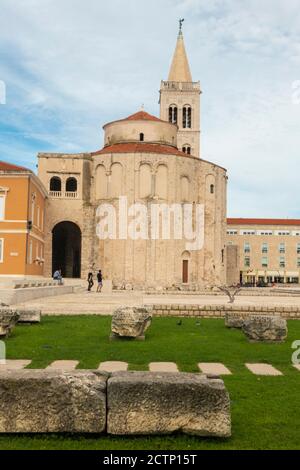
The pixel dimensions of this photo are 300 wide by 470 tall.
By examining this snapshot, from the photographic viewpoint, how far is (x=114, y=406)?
17.7ft

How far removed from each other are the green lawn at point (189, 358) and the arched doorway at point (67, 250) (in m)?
42.8

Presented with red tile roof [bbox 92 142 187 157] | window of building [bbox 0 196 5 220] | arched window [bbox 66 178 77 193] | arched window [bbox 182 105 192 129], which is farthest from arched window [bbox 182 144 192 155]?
window of building [bbox 0 196 5 220]

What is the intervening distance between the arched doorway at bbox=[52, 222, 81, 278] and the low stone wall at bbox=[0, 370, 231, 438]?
54.8 m

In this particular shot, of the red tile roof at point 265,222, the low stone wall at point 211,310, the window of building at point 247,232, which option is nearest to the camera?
the low stone wall at point 211,310

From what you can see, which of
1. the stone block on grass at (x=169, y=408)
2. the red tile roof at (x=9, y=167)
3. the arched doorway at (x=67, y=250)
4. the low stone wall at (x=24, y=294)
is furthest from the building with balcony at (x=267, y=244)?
the stone block on grass at (x=169, y=408)

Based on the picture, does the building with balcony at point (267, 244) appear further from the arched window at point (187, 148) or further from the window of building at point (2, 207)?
the window of building at point (2, 207)

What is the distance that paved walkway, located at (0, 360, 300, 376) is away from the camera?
337 inches

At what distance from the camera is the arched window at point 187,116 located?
7755 centimetres

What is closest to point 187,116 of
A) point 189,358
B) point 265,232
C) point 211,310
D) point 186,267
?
point 186,267

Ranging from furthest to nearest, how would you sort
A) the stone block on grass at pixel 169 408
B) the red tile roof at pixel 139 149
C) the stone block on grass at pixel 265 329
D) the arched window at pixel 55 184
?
the arched window at pixel 55 184, the red tile roof at pixel 139 149, the stone block on grass at pixel 265 329, the stone block on grass at pixel 169 408

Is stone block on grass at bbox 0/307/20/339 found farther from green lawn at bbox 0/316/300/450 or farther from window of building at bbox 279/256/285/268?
window of building at bbox 279/256/285/268

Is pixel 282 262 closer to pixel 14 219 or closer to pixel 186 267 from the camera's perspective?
pixel 186 267
